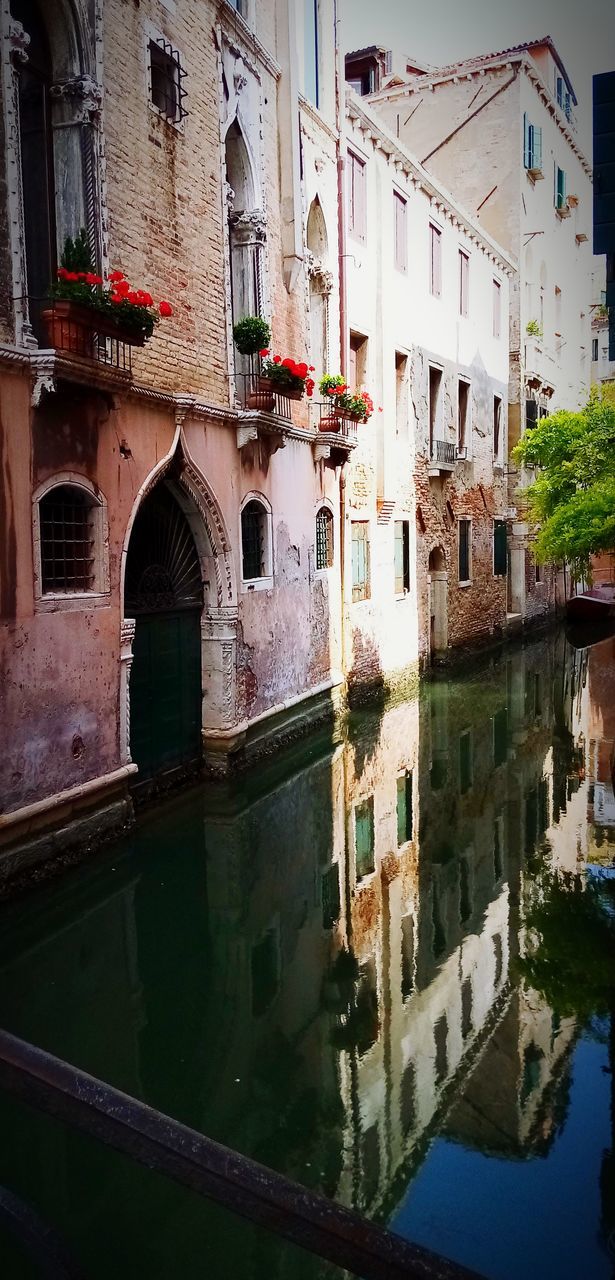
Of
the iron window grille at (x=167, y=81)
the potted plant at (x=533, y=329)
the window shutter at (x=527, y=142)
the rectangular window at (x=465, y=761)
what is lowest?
the rectangular window at (x=465, y=761)

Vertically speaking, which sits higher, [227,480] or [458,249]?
[458,249]

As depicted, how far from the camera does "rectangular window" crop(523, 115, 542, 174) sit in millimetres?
22844

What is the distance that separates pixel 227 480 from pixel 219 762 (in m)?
A: 3.03

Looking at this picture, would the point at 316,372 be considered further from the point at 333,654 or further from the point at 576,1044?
the point at 576,1044

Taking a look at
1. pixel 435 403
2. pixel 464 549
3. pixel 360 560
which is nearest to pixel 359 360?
pixel 360 560

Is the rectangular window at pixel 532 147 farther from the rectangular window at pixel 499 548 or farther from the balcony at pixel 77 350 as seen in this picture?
the balcony at pixel 77 350

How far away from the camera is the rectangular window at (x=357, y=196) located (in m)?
14.2

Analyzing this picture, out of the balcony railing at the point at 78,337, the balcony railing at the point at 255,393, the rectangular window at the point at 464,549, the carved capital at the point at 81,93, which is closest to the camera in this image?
the balcony railing at the point at 78,337

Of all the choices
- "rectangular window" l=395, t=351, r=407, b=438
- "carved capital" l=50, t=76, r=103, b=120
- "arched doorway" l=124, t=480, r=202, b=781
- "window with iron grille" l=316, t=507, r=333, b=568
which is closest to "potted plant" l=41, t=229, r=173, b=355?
"carved capital" l=50, t=76, r=103, b=120

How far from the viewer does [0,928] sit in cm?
619

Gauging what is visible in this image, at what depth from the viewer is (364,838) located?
838 cm

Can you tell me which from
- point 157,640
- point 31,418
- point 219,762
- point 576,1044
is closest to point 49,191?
point 31,418

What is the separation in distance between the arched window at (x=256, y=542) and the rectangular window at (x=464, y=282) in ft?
34.9

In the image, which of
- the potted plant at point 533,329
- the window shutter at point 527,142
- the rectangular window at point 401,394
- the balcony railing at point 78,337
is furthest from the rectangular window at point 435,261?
the balcony railing at point 78,337
